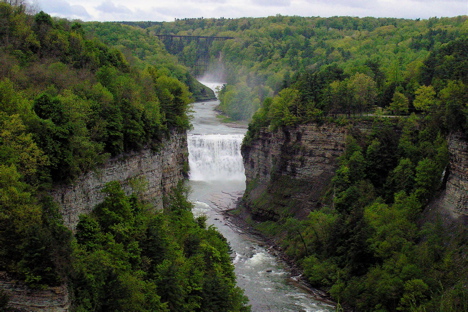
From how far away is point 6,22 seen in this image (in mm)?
59469

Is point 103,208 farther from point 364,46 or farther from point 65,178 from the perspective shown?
point 364,46

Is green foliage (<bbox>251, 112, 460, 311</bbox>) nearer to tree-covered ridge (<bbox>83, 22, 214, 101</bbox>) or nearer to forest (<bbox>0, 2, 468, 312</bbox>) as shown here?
forest (<bbox>0, 2, 468, 312</bbox>)

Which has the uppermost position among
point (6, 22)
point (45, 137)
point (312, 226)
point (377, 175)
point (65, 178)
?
point (6, 22)

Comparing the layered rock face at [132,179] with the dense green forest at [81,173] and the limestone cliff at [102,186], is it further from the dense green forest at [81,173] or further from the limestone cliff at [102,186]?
the dense green forest at [81,173]

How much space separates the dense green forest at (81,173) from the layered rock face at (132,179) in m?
0.68

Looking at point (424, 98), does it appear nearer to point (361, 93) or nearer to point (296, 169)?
point (361, 93)

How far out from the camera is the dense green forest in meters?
34.3

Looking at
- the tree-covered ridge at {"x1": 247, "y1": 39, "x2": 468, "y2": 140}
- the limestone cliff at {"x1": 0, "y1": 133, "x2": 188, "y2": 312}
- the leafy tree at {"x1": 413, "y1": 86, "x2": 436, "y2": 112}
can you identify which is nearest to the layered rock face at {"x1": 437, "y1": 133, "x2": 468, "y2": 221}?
the tree-covered ridge at {"x1": 247, "y1": 39, "x2": 468, "y2": 140}

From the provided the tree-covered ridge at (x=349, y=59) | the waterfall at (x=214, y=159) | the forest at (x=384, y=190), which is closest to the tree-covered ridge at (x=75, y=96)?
the forest at (x=384, y=190)

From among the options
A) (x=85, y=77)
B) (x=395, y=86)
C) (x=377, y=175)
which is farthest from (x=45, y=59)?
(x=395, y=86)

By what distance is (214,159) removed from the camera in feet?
348

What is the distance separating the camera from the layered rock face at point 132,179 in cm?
4203

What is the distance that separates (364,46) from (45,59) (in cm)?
11926

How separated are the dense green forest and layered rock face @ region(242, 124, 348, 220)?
21.6m
